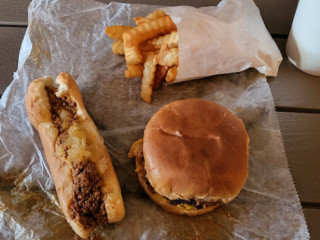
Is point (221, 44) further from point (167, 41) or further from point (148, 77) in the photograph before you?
point (148, 77)

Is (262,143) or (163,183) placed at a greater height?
(163,183)

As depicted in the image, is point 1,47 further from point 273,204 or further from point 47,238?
point 273,204

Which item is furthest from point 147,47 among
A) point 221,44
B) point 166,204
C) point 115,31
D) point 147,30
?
point 166,204

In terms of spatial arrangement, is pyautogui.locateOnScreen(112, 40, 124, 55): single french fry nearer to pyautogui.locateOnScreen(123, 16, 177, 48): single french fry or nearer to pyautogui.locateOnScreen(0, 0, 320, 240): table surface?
pyautogui.locateOnScreen(123, 16, 177, 48): single french fry

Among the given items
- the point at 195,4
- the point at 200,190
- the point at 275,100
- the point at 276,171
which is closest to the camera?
the point at 200,190

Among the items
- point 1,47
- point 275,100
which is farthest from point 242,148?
point 1,47

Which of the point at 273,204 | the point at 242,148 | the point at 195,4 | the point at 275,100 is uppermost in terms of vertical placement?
the point at 195,4

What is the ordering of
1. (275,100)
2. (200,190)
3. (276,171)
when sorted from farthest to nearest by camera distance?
1. (275,100)
2. (276,171)
3. (200,190)

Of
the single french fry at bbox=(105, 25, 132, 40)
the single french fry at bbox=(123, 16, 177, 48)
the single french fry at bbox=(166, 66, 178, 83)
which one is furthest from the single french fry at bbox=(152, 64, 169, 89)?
the single french fry at bbox=(105, 25, 132, 40)
